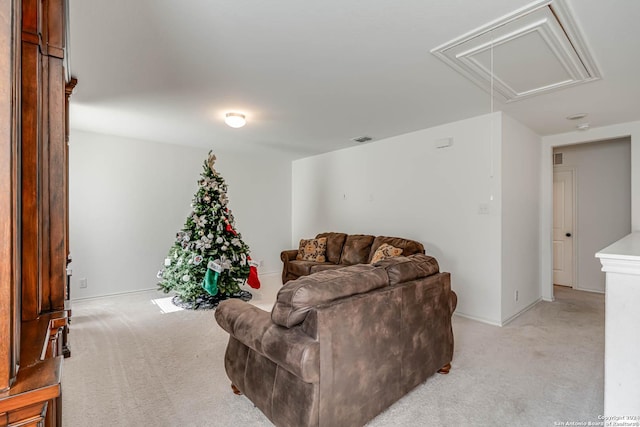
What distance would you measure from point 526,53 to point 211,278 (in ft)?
13.0

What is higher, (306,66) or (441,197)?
(306,66)

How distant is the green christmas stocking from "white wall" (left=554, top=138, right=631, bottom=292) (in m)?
5.58

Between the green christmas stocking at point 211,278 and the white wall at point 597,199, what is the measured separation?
5583 mm

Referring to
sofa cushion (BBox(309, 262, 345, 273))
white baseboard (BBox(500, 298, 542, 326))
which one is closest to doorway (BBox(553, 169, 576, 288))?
white baseboard (BBox(500, 298, 542, 326))

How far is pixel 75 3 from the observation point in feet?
5.76

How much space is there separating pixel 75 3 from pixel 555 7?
8.54ft

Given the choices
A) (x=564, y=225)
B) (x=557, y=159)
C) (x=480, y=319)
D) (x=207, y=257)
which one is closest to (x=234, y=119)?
(x=207, y=257)

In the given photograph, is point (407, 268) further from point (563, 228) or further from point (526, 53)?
→ point (563, 228)

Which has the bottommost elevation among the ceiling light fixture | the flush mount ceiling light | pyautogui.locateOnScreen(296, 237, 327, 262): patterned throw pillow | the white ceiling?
pyautogui.locateOnScreen(296, 237, 327, 262): patterned throw pillow

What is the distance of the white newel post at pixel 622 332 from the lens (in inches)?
60.2

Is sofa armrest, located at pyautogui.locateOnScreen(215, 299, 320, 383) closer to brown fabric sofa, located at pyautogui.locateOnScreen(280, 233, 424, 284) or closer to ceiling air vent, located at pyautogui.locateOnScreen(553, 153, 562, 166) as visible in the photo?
brown fabric sofa, located at pyautogui.locateOnScreen(280, 233, 424, 284)

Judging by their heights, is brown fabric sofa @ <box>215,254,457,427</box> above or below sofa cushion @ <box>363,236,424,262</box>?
below

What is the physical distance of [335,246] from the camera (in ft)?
16.9

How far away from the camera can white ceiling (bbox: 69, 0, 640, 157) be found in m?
1.82
